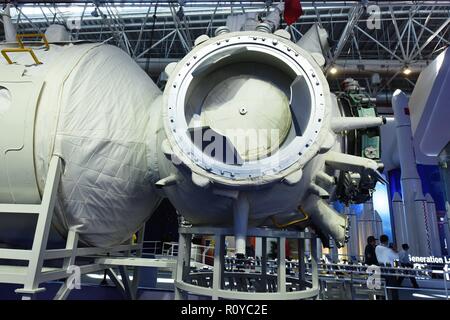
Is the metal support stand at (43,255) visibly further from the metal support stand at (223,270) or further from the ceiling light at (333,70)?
the ceiling light at (333,70)

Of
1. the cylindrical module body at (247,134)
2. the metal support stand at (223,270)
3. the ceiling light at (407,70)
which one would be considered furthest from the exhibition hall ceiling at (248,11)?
the metal support stand at (223,270)

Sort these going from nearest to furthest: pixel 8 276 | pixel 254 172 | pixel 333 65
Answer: pixel 254 172, pixel 8 276, pixel 333 65

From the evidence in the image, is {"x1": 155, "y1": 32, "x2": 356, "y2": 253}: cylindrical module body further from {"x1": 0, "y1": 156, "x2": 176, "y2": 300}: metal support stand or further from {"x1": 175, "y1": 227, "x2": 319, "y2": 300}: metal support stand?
{"x1": 0, "y1": 156, "x2": 176, "y2": 300}: metal support stand

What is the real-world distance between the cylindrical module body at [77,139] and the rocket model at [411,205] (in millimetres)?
10734

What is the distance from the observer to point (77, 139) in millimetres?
2277

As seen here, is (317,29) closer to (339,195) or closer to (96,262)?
(339,195)

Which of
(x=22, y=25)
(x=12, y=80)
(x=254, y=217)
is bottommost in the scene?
(x=254, y=217)

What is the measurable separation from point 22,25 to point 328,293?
11.8 metres

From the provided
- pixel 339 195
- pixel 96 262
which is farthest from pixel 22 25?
pixel 339 195

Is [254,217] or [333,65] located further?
[333,65]

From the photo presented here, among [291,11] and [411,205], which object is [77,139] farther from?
[411,205]

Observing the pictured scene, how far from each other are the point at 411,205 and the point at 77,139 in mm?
11739

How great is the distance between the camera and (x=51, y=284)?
10.7 ft

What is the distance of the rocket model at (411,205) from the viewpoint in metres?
10.5
